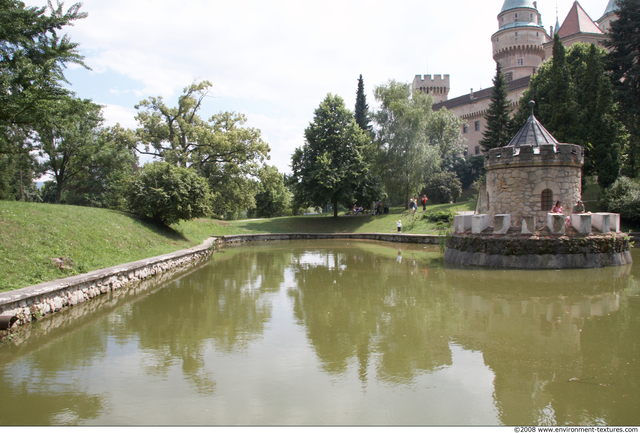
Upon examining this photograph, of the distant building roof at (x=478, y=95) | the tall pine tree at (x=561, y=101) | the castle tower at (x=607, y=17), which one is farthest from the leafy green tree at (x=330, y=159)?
the castle tower at (x=607, y=17)

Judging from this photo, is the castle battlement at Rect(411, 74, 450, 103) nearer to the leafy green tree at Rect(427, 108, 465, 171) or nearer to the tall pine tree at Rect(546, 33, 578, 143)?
the leafy green tree at Rect(427, 108, 465, 171)

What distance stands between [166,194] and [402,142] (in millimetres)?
22619

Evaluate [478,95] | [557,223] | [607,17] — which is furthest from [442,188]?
[607,17]

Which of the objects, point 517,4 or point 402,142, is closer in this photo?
point 402,142

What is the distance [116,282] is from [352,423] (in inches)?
365

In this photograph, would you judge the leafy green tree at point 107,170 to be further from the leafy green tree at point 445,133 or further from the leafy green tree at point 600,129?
the leafy green tree at point 445,133

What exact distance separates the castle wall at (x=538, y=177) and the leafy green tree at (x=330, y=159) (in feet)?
67.6

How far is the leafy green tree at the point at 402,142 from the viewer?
37000mm

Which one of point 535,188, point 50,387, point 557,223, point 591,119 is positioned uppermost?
point 591,119

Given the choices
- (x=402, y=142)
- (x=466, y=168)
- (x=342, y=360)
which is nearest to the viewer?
(x=342, y=360)

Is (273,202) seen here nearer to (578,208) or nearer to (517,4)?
(578,208)

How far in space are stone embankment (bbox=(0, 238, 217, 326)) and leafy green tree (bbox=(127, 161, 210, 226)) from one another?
754 centimetres

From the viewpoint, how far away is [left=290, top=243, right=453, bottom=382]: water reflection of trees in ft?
17.8

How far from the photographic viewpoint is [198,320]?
7688 mm
